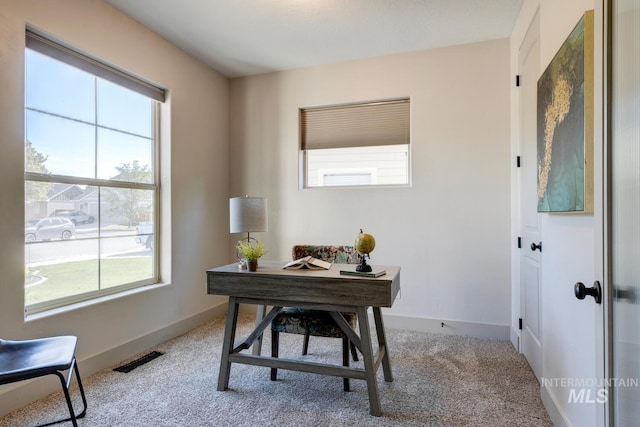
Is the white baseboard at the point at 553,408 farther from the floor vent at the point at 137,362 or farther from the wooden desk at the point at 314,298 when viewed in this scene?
the floor vent at the point at 137,362

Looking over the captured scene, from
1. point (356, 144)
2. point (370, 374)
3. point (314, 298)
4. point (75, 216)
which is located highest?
point (356, 144)

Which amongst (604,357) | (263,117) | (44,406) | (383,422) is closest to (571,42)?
(604,357)

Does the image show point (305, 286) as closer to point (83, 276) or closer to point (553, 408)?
point (553, 408)

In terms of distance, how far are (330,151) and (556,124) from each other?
2.29 metres

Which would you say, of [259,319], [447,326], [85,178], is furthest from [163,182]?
[447,326]

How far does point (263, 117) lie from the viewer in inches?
153

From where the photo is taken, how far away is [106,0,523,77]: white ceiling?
257 cm

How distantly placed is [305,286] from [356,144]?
2008mm

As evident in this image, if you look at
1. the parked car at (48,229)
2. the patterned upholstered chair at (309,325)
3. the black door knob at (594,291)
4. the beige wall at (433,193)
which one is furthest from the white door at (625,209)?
the parked car at (48,229)

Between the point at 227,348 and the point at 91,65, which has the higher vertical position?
the point at 91,65

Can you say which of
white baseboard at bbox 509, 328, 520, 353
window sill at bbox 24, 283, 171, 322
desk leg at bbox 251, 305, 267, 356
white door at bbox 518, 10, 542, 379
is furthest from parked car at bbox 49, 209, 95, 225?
white baseboard at bbox 509, 328, 520, 353

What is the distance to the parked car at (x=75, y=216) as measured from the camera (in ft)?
7.68

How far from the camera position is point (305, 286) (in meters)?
2.02

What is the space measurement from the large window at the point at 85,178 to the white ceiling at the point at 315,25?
2.01 feet
